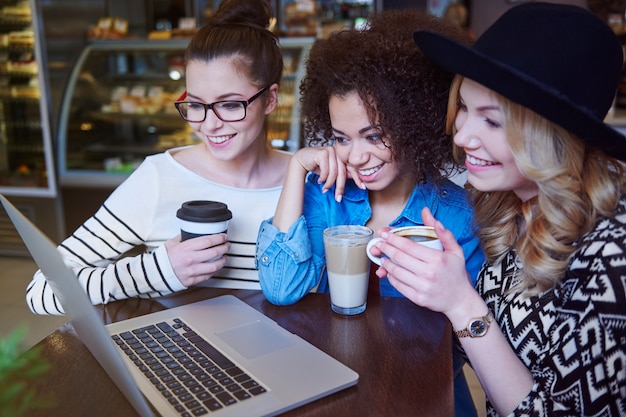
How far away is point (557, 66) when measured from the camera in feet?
3.20

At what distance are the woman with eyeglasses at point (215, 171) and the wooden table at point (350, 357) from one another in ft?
0.82

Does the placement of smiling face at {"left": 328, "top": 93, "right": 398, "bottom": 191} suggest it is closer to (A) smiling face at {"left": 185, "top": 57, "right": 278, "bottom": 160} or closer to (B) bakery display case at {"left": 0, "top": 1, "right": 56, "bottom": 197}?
(A) smiling face at {"left": 185, "top": 57, "right": 278, "bottom": 160}

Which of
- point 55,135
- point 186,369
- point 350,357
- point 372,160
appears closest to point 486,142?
point 372,160

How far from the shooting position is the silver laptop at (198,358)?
2.63 feet

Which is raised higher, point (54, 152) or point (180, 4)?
point (180, 4)

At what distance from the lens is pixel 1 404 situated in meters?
0.48

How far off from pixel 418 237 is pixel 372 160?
0.86 feet

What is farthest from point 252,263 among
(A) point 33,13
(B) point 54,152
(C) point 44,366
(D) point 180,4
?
(D) point 180,4

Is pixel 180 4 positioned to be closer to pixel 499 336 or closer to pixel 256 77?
pixel 256 77

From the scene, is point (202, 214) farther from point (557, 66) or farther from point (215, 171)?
point (557, 66)

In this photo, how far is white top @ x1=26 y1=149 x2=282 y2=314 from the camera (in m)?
1.46

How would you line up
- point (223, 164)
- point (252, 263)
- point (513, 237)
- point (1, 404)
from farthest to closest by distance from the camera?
point (223, 164) < point (252, 263) < point (513, 237) < point (1, 404)

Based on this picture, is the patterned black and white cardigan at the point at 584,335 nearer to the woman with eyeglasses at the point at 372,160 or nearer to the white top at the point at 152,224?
the woman with eyeglasses at the point at 372,160

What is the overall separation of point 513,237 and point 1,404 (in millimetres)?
1017
